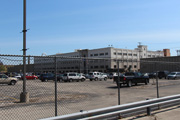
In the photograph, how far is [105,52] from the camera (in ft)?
329

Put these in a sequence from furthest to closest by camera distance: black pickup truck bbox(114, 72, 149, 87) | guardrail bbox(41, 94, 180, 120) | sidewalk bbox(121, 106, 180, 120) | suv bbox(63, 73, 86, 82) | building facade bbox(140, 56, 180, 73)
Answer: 1. black pickup truck bbox(114, 72, 149, 87)
2. building facade bbox(140, 56, 180, 73)
3. suv bbox(63, 73, 86, 82)
4. sidewalk bbox(121, 106, 180, 120)
5. guardrail bbox(41, 94, 180, 120)

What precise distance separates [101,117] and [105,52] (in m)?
94.7

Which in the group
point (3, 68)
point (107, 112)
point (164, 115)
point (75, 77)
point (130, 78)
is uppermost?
point (3, 68)

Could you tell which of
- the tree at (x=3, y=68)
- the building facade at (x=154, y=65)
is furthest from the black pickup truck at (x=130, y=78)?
the tree at (x=3, y=68)

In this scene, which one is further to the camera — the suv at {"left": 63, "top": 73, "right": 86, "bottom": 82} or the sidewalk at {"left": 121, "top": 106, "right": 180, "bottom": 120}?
the suv at {"left": 63, "top": 73, "right": 86, "bottom": 82}

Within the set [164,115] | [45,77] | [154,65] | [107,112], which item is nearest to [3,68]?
[45,77]

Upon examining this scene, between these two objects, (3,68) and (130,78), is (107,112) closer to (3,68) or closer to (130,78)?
(3,68)

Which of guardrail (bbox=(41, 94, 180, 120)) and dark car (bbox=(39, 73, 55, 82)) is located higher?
dark car (bbox=(39, 73, 55, 82))

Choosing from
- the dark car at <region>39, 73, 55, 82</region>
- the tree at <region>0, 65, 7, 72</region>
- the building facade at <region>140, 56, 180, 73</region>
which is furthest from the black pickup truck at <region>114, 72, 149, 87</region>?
the tree at <region>0, 65, 7, 72</region>

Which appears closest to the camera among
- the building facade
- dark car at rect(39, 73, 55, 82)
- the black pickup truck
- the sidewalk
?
dark car at rect(39, 73, 55, 82)

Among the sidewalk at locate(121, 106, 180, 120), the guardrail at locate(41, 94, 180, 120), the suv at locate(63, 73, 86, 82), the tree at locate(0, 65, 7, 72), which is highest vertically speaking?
the tree at locate(0, 65, 7, 72)

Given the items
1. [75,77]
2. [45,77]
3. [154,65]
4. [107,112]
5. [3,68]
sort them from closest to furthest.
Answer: [3,68] < [45,77] < [107,112] < [75,77] < [154,65]

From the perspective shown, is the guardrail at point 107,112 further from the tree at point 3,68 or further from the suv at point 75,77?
the tree at point 3,68

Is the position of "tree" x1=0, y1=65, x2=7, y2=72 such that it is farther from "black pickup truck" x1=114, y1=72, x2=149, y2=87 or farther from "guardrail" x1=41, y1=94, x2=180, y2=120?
"black pickup truck" x1=114, y1=72, x2=149, y2=87
